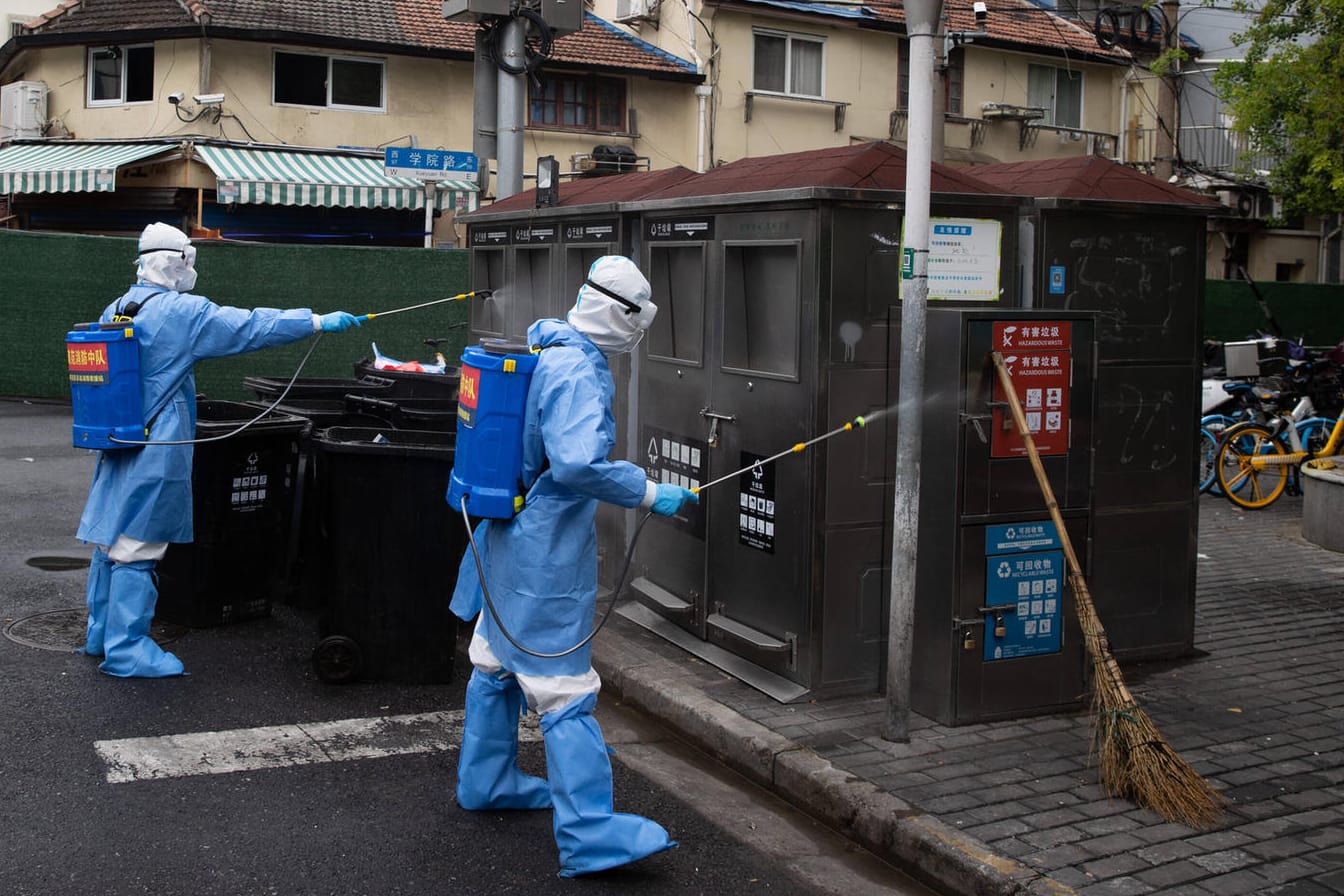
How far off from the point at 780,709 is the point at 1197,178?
2527 centimetres

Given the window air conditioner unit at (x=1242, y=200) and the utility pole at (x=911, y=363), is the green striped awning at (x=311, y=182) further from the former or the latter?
the utility pole at (x=911, y=363)

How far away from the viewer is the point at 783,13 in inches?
1045

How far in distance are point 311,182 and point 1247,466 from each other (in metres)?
15.5

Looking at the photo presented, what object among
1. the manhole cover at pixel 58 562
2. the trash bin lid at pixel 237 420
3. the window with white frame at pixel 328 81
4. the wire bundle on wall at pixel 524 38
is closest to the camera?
the trash bin lid at pixel 237 420

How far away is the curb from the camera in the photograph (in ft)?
14.3

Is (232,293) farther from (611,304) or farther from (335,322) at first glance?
(611,304)

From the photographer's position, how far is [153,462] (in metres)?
6.40

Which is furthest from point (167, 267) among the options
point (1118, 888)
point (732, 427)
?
point (1118, 888)

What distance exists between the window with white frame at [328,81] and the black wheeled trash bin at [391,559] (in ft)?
63.7

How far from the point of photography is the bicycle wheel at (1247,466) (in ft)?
37.7

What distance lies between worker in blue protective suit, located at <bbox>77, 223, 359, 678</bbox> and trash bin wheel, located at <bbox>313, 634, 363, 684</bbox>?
2.20 feet


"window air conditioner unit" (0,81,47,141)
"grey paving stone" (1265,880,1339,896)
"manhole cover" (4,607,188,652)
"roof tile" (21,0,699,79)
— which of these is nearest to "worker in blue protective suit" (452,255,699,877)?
"grey paving stone" (1265,880,1339,896)

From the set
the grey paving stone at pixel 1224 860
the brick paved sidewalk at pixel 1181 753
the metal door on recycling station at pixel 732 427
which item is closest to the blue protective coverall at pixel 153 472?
the metal door on recycling station at pixel 732 427

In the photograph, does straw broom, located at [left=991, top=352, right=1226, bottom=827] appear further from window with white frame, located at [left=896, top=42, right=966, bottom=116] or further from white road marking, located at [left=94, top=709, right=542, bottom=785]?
window with white frame, located at [left=896, top=42, right=966, bottom=116]
